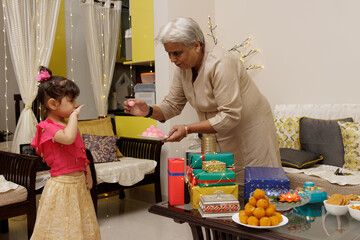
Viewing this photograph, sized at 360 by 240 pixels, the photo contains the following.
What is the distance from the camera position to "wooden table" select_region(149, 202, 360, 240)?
138cm

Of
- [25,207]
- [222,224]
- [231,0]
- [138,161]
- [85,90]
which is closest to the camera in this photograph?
[222,224]

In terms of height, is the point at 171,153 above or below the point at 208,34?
below

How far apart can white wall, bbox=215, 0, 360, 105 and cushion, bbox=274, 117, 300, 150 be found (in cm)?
34

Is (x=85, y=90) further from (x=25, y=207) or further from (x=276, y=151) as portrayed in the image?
(x=276, y=151)

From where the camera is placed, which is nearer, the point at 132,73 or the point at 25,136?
the point at 25,136

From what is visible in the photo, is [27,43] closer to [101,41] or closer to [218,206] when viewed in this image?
[101,41]

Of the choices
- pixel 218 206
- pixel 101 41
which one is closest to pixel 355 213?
pixel 218 206

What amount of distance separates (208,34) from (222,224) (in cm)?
327

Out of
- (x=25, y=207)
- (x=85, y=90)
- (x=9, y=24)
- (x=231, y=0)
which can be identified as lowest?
(x=25, y=207)

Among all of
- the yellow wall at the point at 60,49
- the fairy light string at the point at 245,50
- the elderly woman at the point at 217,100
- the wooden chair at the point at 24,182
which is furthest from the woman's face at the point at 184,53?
the yellow wall at the point at 60,49

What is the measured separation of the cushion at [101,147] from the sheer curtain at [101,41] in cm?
55

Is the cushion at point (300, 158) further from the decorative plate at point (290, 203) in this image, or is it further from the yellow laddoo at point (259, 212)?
the yellow laddoo at point (259, 212)

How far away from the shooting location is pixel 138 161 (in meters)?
3.75

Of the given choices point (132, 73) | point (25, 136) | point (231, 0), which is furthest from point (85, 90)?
point (231, 0)
